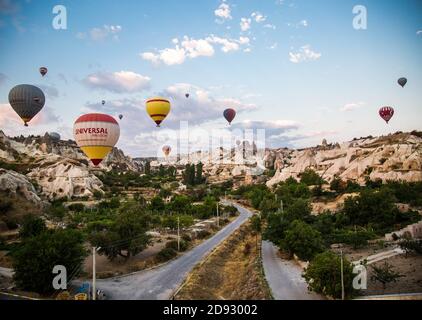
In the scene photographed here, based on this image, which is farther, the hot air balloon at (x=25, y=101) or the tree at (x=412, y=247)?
the hot air balloon at (x=25, y=101)

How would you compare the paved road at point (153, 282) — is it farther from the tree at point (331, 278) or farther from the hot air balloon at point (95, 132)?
the hot air balloon at point (95, 132)

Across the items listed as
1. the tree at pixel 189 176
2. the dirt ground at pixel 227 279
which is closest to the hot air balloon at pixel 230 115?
the dirt ground at pixel 227 279

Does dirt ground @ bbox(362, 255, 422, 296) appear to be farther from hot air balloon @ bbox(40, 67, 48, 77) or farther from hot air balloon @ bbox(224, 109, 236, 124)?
hot air balloon @ bbox(40, 67, 48, 77)

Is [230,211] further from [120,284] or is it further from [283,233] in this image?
[120,284]

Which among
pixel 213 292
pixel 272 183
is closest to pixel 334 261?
pixel 213 292

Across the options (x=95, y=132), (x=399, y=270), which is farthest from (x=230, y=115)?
(x=399, y=270)

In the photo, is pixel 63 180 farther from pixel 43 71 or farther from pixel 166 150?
pixel 43 71
